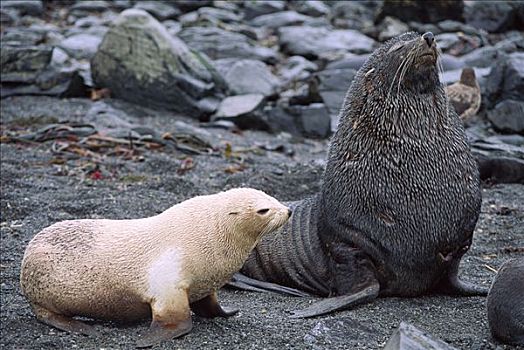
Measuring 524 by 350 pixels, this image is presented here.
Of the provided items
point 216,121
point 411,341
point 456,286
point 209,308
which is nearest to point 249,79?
point 216,121

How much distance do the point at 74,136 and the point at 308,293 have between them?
4.38 meters

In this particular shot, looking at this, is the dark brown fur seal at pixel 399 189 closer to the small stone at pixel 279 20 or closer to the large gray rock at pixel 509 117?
the large gray rock at pixel 509 117

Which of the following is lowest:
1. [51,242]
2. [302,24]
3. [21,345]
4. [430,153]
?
[302,24]

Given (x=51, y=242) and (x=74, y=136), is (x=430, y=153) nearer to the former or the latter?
(x=51, y=242)

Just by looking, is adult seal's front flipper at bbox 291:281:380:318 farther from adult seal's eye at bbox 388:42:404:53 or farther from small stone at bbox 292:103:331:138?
small stone at bbox 292:103:331:138

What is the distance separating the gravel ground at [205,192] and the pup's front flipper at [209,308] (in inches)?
2.5

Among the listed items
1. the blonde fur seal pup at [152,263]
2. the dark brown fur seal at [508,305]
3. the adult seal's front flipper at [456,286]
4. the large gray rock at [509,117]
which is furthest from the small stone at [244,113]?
the dark brown fur seal at [508,305]

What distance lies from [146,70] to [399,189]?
6742 millimetres

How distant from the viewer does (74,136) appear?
8852 mm

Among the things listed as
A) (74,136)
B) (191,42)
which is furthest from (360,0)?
(74,136)

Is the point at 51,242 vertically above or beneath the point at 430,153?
beneath

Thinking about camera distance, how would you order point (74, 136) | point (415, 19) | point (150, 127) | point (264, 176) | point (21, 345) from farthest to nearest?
point (415, 19), point (150, 127), point (74, 136), point (264, 176), point (21, 345)

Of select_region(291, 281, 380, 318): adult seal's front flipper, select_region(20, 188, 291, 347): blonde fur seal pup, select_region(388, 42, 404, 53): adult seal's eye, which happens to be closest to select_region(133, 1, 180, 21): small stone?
select_region(388, 42, 404, 53): adult seal's eye

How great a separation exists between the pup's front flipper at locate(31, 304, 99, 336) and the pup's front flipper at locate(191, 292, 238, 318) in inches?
19.8
